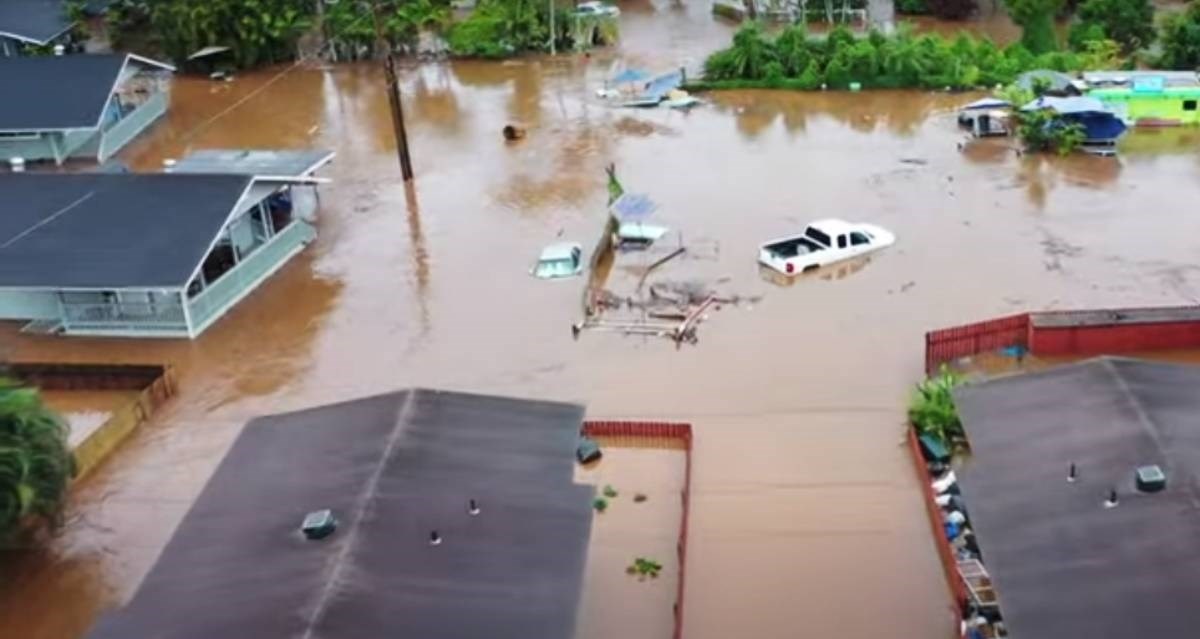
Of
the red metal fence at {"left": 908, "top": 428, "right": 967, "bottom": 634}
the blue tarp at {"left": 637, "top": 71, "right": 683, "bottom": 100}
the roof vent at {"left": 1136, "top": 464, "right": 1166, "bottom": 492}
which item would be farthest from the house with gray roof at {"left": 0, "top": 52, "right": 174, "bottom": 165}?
the roof vent at {"left": 1136, "top": 464, "right": 1166, "bottom": 492}

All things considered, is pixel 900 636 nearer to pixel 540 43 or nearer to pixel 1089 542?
pixel 1089 542

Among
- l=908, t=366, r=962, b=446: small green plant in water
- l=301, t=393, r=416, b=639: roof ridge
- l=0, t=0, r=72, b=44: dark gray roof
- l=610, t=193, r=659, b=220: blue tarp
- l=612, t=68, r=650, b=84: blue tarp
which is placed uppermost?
l=0, t=0, r=72, b=44: dark gray roof

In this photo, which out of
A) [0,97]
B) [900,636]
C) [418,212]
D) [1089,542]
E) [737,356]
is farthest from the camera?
[0,97]

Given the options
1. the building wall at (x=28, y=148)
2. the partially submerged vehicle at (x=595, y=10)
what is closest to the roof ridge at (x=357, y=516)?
the building wall at (x=28, y=148)

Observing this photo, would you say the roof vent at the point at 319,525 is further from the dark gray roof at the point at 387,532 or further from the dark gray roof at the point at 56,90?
the dark gray roof at the point at 56,90

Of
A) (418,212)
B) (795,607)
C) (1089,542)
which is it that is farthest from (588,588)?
(418,212)

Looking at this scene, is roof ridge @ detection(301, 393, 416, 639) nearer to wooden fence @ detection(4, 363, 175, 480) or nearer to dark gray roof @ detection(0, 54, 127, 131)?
wooden fence @ detection(4, 363, 175, 480)
